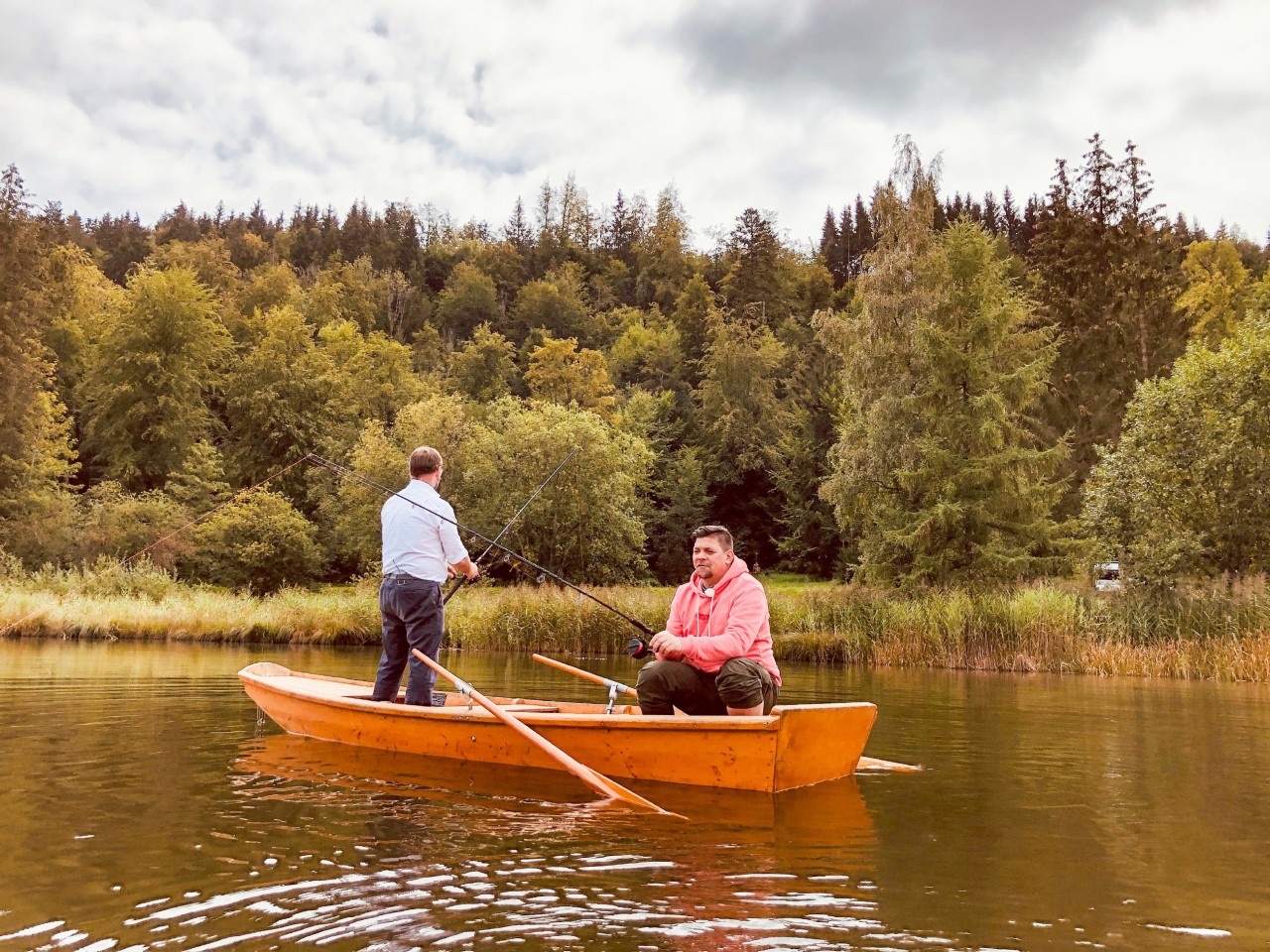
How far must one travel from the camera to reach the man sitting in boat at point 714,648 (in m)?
6.78

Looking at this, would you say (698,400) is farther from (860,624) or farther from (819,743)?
(819,743)

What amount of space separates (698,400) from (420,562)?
Result: 54.3 metres

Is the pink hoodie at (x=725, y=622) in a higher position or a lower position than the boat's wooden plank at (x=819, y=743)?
higher

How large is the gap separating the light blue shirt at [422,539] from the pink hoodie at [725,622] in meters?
1.80

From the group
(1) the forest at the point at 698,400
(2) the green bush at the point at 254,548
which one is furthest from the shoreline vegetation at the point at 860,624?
(2) the green bush at the point at 254,548

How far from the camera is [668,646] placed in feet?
22.4

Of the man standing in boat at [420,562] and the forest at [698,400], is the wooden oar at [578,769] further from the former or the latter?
the forest at [698,400]

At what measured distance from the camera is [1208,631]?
17.6 meters

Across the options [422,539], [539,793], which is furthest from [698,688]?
[422,539]

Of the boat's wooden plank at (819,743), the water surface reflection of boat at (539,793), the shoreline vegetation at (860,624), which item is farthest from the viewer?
the shoreline vegetation at (860,624)

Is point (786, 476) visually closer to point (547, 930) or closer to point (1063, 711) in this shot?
point (1063, 711)

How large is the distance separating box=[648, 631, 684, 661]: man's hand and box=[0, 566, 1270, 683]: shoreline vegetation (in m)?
12.5

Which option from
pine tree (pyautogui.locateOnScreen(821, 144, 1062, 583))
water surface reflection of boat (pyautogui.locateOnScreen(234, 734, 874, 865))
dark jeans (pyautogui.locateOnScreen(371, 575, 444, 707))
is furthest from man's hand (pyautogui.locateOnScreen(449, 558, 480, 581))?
pine tree (pyautogui.locateOnScreen(821, 144, 1062, 583))

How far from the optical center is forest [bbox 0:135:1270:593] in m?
26.7
